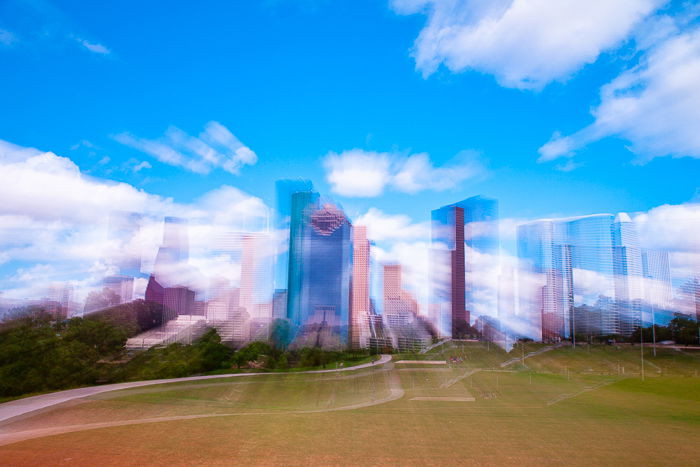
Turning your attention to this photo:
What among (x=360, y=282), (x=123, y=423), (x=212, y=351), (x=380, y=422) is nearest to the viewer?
(x=123, y=423)

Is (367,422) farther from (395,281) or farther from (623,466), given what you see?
(395,281)

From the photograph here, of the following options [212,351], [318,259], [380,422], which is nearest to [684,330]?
[380,422]

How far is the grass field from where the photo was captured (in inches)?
430

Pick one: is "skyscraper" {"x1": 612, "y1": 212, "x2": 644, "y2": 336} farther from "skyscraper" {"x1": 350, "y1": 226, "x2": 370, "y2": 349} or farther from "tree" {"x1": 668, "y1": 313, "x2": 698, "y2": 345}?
"skyscraper" {"x1": 350, "y1": 226, "x2": 370, "y2": 349}

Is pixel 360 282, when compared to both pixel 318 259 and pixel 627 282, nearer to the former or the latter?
pixel 318 259

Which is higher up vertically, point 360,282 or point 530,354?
point 360,282

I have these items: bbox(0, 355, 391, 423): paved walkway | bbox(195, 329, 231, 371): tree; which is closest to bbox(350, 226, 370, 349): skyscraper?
bbox(195, 329, 231, 371): tree

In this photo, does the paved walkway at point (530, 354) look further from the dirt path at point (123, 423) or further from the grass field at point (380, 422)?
the dirt path at point (123, 423)

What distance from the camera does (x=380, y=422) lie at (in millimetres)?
14250

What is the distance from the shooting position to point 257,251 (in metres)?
31.5

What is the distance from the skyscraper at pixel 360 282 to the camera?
34688 mm

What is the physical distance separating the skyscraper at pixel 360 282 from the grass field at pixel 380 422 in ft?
33.2

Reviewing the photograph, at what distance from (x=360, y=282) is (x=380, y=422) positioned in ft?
77.1

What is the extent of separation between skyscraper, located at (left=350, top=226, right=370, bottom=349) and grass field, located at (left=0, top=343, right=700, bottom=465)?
10.1 m
